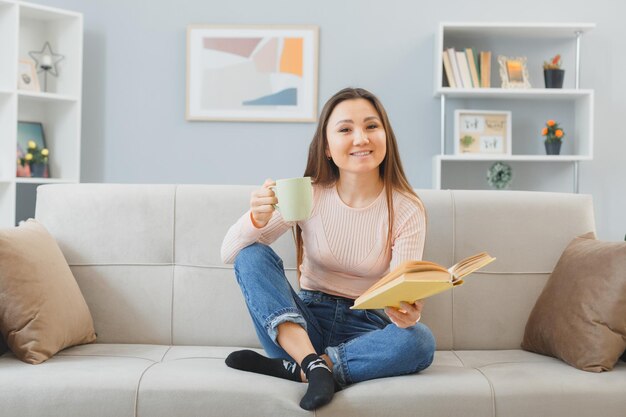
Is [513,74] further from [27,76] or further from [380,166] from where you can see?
[27,76]

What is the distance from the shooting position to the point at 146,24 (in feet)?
13.3

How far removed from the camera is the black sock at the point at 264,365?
1799 mm

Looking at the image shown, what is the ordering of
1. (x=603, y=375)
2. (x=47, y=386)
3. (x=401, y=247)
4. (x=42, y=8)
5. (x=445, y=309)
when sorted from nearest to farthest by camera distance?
(x=47, y=386)
(x=603, y=375)
(x=401, y=247)
(x=445, y=309)
(x=42, y=8)

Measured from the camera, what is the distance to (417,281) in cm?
150

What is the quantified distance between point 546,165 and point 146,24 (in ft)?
7.58

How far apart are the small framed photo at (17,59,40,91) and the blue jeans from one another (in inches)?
95.1

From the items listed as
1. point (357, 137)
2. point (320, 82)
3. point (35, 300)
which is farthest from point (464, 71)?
point (35, 300)

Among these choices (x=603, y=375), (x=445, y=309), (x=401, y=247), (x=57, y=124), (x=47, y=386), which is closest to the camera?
(x=47, y=386)

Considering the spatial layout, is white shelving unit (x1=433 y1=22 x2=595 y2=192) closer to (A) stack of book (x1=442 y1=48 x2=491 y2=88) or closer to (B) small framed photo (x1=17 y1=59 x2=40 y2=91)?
(A) stack of book (x1=442 y1=48 x2=491 y2=88)

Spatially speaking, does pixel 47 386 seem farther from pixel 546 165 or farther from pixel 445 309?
pixel 546 165

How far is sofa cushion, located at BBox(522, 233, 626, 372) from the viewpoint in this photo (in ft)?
6.19

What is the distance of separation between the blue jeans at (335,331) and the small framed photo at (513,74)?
7.41 feet

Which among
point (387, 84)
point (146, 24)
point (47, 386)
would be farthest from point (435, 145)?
point (47, 386)

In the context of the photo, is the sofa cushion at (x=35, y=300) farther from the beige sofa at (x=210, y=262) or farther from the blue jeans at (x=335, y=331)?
the blue jeans at (x=335, y=331)
